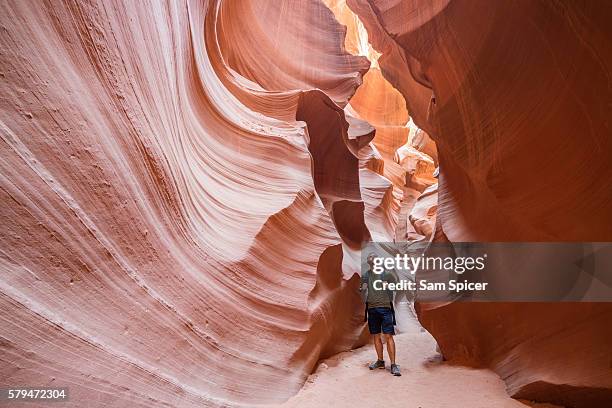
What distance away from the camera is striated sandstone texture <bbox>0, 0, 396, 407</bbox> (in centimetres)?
214

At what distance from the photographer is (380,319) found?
5.43m

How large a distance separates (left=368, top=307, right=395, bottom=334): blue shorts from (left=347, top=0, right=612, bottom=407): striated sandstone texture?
1155 millimetres

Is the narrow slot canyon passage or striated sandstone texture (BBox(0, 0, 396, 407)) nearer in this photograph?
striated sandstone texture (BBox(0, 0, 396, 407))

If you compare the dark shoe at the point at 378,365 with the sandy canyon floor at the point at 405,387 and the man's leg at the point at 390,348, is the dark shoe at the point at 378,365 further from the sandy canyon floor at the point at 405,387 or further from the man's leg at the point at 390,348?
the man's leg at the point at 390,348

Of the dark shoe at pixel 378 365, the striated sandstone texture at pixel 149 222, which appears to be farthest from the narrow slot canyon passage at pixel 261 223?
the dark shoe at pixel 378 365

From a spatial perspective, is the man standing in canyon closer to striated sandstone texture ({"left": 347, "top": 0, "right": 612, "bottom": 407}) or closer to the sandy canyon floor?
the sandy canyon floor

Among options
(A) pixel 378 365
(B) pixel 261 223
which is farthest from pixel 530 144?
(A) pixel 378 365

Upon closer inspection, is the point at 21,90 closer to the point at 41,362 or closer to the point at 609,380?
the point at 41,362

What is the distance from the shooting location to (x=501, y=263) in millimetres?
5070

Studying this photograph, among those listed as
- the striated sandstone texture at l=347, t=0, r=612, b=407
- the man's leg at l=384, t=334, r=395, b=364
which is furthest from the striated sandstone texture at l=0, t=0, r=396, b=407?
the striated sandstone texture at l=347, t=0, r=612, b=407

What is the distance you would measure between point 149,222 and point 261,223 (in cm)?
185

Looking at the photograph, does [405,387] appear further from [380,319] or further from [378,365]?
[380,319]

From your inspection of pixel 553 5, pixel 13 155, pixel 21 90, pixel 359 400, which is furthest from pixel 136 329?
pixel 553 5

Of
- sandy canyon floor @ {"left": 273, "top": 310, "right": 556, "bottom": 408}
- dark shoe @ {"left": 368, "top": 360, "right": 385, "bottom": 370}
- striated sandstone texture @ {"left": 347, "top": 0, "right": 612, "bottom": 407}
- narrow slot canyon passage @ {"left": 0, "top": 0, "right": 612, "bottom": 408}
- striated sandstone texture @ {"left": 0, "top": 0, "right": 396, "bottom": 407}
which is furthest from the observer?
dark shoe @ {"left": 368, "top": 360, "right": 385, "bottom": 370}
